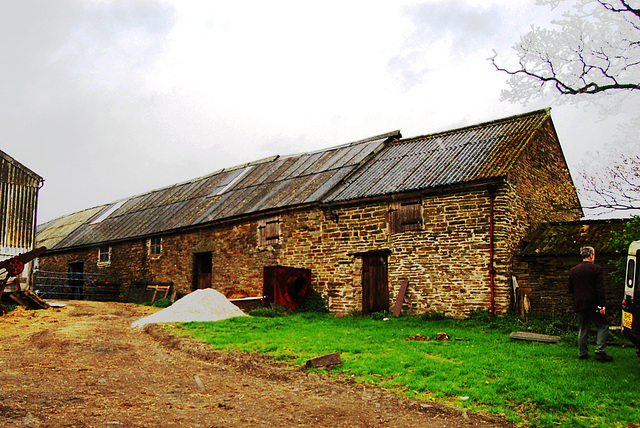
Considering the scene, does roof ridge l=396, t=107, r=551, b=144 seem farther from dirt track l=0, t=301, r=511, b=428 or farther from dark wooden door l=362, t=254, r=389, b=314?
dirt track l=0, t=301, r=511, b=428

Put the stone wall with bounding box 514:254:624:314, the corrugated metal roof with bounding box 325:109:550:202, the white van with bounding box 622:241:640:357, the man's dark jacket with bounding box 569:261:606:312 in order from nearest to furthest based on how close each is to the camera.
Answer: the white van with bounding box 622:241:640:357
the man's dark jacket with bounding box 569:261:606:312
the stone wall with bounding box 514:254:624:314
the corrugated metal roof with bounding box 325:109:550:202

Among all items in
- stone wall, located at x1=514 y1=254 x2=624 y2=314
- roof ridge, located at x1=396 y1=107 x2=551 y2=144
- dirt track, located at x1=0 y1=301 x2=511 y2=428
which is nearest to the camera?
dirt track, located at x1=0 y1=301 x2=511 y2=428

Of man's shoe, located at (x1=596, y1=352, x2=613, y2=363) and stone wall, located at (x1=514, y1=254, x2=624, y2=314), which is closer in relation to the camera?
man's shoe, located at (x1=596, y1=352, x2=613, y2=363)

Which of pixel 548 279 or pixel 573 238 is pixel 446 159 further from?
pixel 548 279

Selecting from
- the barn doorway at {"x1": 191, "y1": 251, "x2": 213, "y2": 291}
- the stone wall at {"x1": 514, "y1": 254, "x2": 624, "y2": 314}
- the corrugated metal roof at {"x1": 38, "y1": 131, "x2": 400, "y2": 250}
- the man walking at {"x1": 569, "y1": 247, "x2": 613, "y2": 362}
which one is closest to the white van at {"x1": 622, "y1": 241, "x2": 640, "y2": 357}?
the man walking at {"x1": 569, "y1": 247, "x2": 613, "y2": 362}

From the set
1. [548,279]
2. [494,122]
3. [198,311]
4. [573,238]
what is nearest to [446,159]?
[494,122]

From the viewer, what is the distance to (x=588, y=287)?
337 inches

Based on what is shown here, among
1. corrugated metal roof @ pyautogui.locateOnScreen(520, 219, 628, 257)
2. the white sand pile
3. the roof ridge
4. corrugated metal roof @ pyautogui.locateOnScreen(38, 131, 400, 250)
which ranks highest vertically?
the roof ridge

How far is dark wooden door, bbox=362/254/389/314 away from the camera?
15.5m

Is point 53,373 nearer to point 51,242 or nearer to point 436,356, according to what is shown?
point 436,356

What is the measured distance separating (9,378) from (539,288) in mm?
12603

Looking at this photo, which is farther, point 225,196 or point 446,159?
point 225,196

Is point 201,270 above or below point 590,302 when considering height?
above

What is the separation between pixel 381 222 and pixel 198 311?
6.19 m
